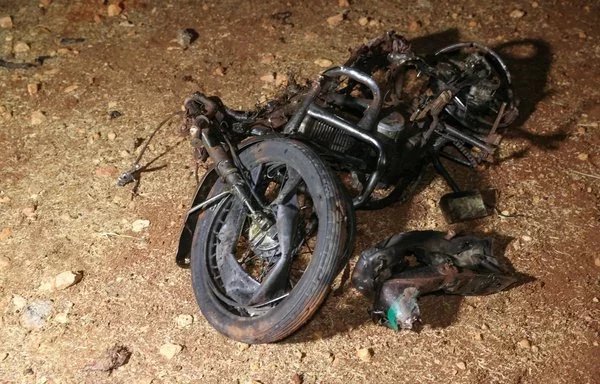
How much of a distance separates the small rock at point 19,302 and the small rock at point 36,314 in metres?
0.04

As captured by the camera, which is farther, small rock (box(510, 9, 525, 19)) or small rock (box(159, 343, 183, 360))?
small rock (box(510, 9, 525, 19))

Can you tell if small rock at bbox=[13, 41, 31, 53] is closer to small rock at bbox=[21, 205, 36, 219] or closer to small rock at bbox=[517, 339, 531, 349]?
small rock at bbox=[21, 205, 36, 219]

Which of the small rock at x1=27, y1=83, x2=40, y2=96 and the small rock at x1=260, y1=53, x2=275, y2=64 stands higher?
the small rock at x1=260, y1=53, x2=275, y2=64

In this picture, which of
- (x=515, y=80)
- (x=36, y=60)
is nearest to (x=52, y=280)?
(x=36, y=60)

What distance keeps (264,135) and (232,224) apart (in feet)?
1.97

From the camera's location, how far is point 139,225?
436 cm

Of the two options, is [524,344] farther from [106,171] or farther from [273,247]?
[106,171]

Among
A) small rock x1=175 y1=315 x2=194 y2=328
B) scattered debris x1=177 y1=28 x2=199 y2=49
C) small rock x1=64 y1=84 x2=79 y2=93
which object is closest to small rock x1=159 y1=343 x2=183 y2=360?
small rock x1=175 y1=315 x2=194 y2=328

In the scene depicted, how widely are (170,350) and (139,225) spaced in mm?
1032

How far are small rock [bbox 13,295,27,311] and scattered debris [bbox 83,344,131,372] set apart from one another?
0.67 metres

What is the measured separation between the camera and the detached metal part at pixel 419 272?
3.50 metres

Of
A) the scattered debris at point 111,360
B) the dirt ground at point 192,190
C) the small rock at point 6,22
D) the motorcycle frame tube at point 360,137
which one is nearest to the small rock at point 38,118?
the dirt ground at point 192,190

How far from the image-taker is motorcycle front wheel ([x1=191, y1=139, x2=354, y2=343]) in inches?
129

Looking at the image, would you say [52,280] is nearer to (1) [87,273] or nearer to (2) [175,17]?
(1) [87,273]
